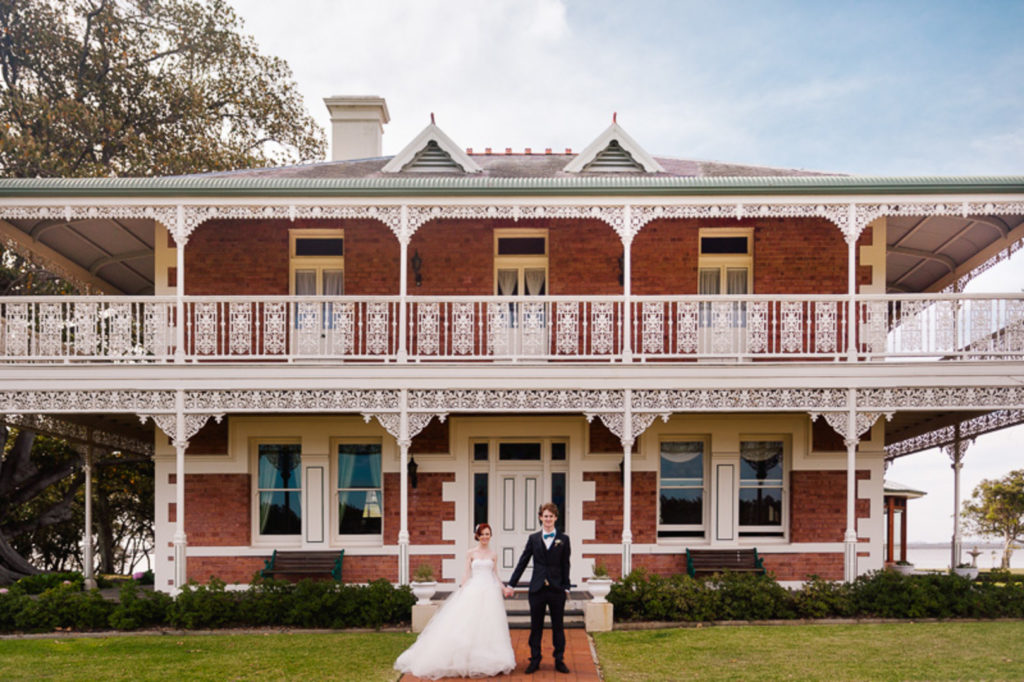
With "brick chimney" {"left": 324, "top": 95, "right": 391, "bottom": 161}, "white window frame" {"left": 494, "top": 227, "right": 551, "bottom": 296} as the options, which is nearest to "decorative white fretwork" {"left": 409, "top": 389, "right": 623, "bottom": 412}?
"white window frame" {"left": 494, "top": 227, "right": 551, "bottom": 296}

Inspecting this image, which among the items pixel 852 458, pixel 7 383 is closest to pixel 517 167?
pixel 852 458

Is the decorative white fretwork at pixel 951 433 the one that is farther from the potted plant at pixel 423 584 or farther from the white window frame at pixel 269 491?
the white window frame at pixel 269 491

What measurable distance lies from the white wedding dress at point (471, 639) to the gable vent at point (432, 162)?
8.41m

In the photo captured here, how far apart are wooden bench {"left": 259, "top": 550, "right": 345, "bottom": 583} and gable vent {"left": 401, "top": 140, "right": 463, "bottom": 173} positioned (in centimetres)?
665

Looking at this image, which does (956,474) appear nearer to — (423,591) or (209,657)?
(423,591)

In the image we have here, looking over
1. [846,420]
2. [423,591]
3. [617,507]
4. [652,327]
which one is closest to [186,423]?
[423,591]

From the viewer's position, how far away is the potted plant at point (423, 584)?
11.5m

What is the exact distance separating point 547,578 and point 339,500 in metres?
6.32

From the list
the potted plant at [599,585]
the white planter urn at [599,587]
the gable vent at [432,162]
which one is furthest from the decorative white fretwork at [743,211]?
the white planter urn at [599,587]

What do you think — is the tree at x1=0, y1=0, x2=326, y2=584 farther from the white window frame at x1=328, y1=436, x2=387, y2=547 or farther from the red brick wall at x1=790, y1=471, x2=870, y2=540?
the red brick wall at x1=790, y1=471, x2=870, y2=540

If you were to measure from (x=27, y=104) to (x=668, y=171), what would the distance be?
1528 cm

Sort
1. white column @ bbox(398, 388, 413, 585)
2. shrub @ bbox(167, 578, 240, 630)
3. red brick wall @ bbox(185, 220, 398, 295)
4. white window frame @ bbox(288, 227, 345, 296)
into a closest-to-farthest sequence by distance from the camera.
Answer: shrub @ bbox(167, 578, 240, 630) < white column @ bbox(398, 388, 413, 585) < red brick wall @ bbox(185, 220, 398, 295) < white window frame @ bbox(288, 227, 345, 296)

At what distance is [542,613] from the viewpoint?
9188 mm

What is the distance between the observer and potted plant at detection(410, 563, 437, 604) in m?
11.5
